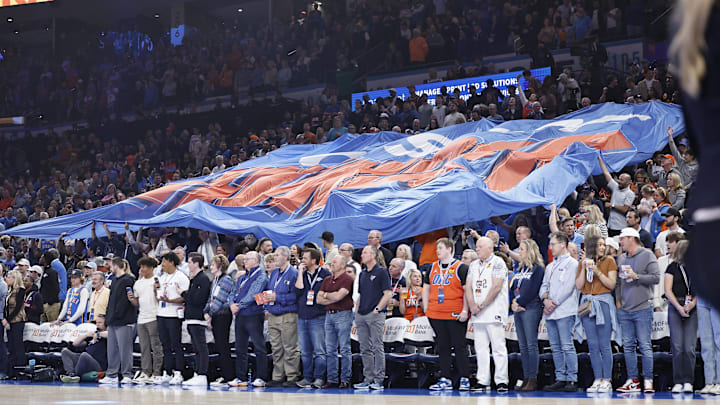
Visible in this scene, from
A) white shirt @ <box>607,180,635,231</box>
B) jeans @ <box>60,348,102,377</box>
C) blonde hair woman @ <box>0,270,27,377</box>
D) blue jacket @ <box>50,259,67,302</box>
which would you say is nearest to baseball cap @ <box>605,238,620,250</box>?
white shirt @ <box>607,180,635,231</box>

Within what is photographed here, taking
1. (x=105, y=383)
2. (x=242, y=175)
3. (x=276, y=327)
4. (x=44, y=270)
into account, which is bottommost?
(x=105, y=383)

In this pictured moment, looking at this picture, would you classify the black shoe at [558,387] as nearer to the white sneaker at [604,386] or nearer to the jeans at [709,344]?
the white sneaker at [604,386]

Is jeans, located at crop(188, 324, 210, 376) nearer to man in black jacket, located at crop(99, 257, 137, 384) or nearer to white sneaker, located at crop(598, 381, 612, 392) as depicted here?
man in black jacket, located at crop(99, 257, 137, 384)

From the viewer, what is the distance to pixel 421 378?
37.2ft

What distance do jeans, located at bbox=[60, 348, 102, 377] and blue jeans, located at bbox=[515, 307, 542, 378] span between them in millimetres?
6972

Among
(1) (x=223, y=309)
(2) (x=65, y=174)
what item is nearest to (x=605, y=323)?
(1) (x=223, y=309)

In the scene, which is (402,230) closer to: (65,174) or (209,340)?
(209,340)

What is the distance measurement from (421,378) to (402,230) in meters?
2.76

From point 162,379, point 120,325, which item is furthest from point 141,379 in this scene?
point 120,325

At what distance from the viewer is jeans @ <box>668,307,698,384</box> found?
9.45 m

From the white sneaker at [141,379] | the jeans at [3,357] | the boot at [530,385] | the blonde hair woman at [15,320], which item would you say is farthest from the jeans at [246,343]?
the jeans at [3,357]

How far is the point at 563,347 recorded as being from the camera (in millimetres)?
10117

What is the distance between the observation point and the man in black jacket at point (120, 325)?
1312cm

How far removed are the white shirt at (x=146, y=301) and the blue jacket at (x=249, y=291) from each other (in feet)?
5.11
